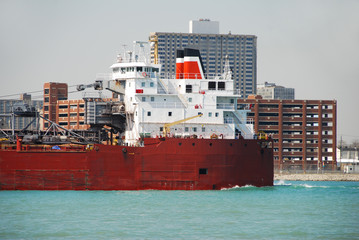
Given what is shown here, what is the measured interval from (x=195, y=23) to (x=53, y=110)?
4613 centimetres

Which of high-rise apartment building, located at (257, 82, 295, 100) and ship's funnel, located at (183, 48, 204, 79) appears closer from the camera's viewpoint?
ship's funnel, located at (183, 48, 204, 79)

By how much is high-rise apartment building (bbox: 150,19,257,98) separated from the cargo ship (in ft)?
332

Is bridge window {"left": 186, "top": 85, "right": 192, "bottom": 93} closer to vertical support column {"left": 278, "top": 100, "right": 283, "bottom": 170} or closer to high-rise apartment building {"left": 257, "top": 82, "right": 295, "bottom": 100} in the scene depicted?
vertical support column {"left": 278, "top": 100, "right": 283, "bottom": 170}

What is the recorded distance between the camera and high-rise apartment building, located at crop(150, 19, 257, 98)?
155375mm

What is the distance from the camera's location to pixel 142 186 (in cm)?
4506

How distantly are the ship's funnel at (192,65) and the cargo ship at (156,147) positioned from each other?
0.08m

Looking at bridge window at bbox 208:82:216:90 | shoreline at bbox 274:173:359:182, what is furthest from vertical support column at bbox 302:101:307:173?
bridge window at bbox 208:82:216:90

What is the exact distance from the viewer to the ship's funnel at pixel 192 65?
49478 mm

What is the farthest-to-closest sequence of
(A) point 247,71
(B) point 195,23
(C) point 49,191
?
(A) point 247,71 < (B) point 195,23 < (C) point 49,191

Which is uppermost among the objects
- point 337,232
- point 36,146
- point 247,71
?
point 247,71

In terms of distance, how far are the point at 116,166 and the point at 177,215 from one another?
11015 mm

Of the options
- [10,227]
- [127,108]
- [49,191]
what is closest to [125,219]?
[10,227]

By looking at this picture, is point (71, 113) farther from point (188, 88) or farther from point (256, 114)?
point (188, 88)

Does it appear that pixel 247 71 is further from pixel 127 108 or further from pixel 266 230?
pixel 266 230
